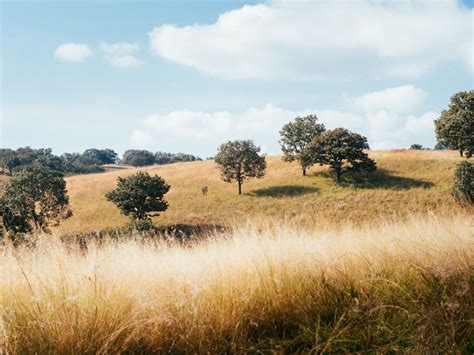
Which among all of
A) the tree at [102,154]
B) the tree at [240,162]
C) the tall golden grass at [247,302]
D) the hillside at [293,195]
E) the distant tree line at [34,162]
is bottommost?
the hillside at [293,195]

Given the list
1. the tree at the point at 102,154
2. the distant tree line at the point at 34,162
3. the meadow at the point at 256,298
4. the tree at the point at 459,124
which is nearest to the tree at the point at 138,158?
the distant tree line at the point at 34,162

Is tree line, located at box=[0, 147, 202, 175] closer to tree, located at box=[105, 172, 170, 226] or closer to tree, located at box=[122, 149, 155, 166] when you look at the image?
tree, located at box=[122, 149, 155, 166]

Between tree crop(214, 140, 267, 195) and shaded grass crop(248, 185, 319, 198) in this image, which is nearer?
shaded grass crop(248, 185, 319, 198)

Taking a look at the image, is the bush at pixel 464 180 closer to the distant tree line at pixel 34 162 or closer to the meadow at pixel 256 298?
the meadow at pixel 256 298

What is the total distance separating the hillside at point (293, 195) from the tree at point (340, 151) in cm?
234

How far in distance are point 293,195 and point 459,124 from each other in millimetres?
22432

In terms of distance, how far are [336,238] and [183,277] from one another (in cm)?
308

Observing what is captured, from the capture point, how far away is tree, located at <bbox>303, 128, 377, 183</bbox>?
51188 mm

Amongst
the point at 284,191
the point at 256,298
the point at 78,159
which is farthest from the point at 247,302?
the point at 78,159

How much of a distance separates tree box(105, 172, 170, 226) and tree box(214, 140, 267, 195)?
12.5 meters

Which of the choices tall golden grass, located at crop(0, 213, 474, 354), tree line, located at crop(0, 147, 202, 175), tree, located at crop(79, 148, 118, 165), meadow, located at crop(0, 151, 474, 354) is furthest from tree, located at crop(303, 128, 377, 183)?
tree, located at crop(79, 148, 118, 165)

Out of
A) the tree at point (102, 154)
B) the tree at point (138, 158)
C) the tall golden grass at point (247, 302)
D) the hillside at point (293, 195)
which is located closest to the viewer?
the tall golden grass at point (247, 302)

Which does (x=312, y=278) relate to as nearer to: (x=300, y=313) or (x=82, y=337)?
(x=300, y=313)

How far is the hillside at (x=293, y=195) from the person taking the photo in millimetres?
42312
